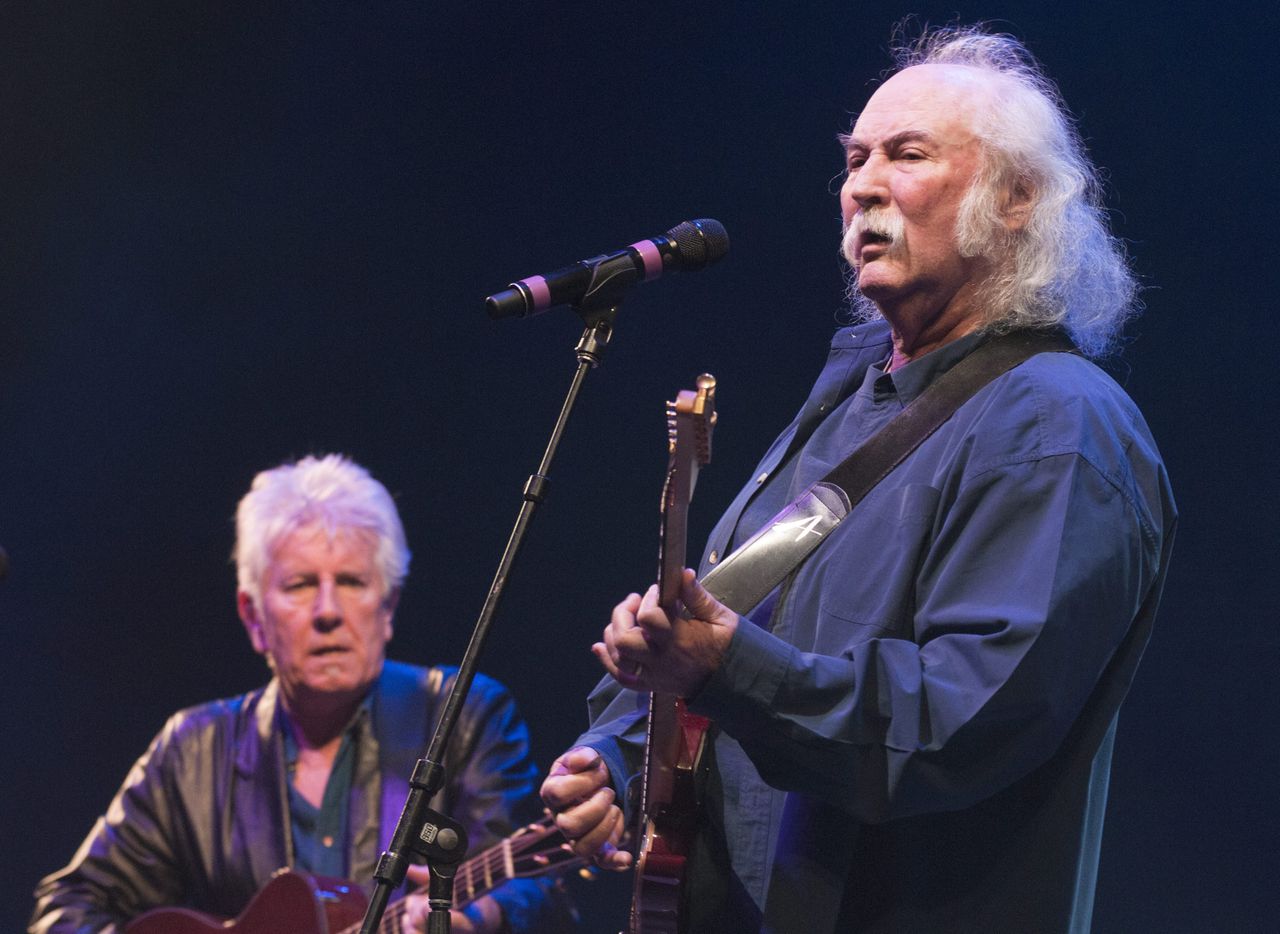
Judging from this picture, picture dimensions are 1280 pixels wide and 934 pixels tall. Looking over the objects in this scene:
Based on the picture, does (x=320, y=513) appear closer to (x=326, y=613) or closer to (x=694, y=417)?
(x=326, y=613)

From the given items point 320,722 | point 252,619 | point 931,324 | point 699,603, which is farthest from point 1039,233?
point 252,619

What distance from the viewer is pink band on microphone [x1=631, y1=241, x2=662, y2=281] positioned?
2.29 metres

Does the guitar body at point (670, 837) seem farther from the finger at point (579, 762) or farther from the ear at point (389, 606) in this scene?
the ear at point (389, 606)

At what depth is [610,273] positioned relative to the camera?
2.23 metres

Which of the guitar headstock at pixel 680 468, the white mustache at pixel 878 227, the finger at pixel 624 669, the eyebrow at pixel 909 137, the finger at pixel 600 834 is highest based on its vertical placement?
the eyebrow at pixel 909 137

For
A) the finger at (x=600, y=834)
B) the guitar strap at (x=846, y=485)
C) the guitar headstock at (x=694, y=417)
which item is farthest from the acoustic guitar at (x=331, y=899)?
the guitar headstock at (x=694, y=417)

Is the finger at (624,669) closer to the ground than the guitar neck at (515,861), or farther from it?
farther from it

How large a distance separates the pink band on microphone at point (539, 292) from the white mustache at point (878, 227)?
636 mm

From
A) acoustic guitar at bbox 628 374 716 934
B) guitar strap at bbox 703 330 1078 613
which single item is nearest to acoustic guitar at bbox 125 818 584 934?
acoustic guitar at bbox 628 374 716 934

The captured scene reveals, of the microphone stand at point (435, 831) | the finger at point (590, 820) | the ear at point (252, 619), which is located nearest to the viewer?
the microphone stand at point (435, 831)

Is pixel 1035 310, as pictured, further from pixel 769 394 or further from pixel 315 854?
pixel 315 854

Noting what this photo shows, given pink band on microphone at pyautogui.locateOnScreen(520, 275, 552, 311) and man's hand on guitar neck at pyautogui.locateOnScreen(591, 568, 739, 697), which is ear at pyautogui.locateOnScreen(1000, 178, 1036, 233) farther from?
man's hand on guitar neck at pyautogui.locateOnScreen(591, 568, 739, 697)

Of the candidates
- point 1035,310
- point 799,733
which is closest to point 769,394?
point 1035,310

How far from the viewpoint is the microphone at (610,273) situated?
2.17m
